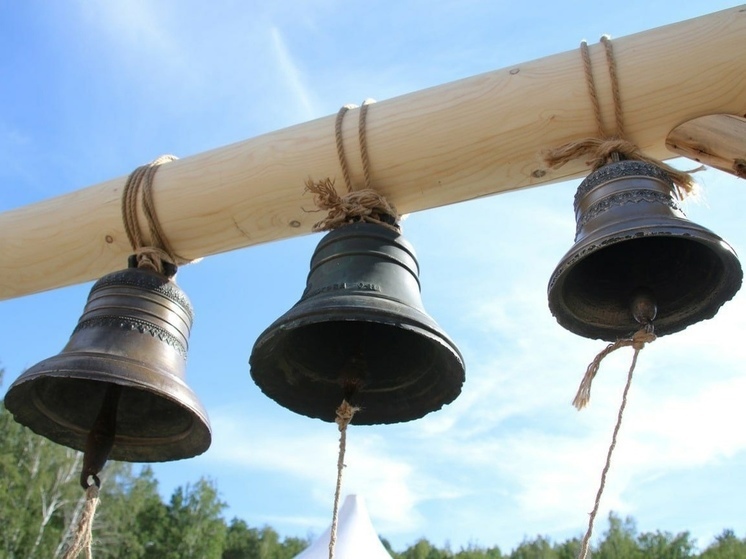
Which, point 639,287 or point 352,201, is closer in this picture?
point 639,287

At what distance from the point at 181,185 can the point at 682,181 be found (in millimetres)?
1858

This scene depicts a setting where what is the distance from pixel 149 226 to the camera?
2.92 meters

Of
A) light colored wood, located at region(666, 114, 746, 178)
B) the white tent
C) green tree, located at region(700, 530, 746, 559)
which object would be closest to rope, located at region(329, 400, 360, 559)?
light colored wood, located at region(666, 114, 746, 178)

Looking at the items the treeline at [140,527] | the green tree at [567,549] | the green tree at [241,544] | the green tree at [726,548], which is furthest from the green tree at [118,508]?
the green tree at [726,548]

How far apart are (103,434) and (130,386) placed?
224 mm

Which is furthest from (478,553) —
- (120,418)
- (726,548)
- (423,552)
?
(120,418)

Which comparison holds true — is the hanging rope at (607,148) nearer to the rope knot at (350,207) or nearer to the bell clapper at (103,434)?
the rope knot at (350,207)

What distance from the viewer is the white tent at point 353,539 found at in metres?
6.68

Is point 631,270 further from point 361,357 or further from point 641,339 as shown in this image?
point 361,357

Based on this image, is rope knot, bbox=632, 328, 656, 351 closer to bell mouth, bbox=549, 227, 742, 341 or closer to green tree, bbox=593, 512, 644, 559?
bell mouth, bbox=549, 227, 742, 341

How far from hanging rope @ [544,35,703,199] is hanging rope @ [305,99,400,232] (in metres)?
0.59

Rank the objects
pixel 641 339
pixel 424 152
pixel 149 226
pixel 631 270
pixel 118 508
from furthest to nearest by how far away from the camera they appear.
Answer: pixel 118 508
pixel 149 226
pixel 424 152
pixel 631 270
pixel 641 339

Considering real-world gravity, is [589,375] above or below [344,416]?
above

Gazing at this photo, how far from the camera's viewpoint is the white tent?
668cm
